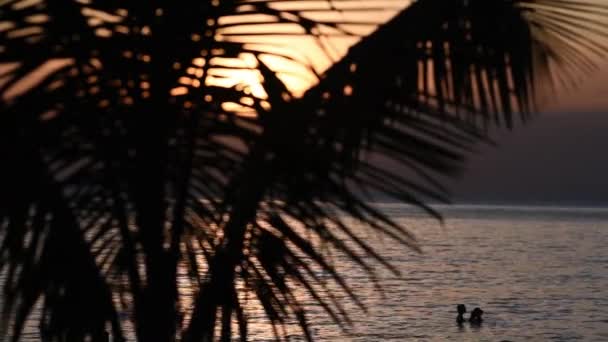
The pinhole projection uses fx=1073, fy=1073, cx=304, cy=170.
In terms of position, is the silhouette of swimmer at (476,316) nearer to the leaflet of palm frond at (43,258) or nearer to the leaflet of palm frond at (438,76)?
the leaflet of palm frond at (438,76)

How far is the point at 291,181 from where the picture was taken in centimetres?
225

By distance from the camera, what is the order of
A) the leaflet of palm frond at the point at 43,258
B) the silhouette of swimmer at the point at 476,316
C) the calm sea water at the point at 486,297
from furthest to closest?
the silhouette of swimmer at the point at 476,316 < the calm sea water at the point at 486,297 < the leaflet of palm frond at the point at 43,258

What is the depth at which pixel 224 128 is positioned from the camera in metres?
2.31

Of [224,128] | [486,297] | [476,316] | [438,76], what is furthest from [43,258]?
[486,297]

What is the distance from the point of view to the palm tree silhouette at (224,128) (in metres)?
2.13

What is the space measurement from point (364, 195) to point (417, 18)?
433mm

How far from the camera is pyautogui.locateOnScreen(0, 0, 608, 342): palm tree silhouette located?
213 cm

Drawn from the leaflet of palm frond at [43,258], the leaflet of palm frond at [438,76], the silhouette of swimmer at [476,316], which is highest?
the leaflet of palm frond at [438,76]

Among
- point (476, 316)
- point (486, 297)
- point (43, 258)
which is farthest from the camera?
point (486, 297)

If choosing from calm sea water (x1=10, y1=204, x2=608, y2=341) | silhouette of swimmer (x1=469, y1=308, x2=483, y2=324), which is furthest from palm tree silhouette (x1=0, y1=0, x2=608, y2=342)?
silhouette of swimmer (x1=469, y1=308, x2=483, y2=324)

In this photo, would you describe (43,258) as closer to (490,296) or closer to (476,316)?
(476,316)

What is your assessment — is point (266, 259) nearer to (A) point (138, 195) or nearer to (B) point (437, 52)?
(A) point (138, 195)

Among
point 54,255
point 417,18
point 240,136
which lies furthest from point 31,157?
point 417,18

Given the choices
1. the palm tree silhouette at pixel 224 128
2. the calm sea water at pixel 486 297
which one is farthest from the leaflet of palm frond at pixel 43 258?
the calm sea water at pixel 486 297
